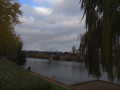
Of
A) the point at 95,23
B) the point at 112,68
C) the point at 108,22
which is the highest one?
the point at 95,23

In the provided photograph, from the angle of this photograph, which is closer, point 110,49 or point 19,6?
point 110,49

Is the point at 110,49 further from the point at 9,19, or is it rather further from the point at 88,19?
the point at 9,19

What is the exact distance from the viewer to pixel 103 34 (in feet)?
13.7

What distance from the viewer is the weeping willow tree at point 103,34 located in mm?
4047

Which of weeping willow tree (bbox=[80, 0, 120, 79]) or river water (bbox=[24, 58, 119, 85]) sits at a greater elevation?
weeping willow tree (bbox=[80, 0, 120, 79])

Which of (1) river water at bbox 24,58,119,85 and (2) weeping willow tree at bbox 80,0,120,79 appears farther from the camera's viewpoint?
(1) river water at bbox 24,58,119,85

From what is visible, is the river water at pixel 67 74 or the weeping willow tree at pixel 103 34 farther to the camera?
the river water at pixel 67 74

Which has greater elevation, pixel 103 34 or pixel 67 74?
pixel 103 34

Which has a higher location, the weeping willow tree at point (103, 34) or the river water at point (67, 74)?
the weeping willow tree at point (103, 34)

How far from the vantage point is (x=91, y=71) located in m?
6.06

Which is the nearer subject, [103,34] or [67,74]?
[103,34]

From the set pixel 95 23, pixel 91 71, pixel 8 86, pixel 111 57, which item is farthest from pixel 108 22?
pixel 8 86

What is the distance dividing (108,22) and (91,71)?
2921 millimetres

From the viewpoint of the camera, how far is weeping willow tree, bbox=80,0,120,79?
159 inches
